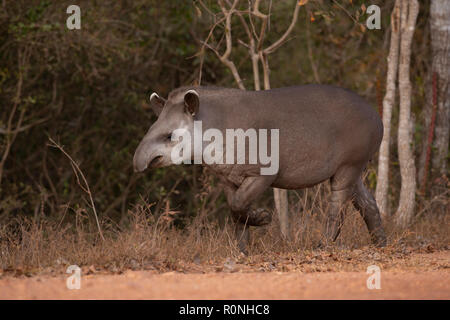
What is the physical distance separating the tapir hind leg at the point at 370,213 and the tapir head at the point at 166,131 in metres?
2.08

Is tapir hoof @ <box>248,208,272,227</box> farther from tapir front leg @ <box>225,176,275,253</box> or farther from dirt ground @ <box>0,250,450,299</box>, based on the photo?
dirt ground @ <box>0,250,450,299</box>

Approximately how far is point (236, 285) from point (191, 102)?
213 cm

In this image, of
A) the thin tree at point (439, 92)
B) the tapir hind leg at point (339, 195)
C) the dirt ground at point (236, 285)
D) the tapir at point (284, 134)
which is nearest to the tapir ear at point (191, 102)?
the tapir at point (284, 134)

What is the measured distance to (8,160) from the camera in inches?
503

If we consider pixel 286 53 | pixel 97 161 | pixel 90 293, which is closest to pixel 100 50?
pixel 97 161

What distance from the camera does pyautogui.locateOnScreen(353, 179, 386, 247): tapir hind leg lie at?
310 inches

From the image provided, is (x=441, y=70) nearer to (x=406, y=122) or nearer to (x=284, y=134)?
(x=406, y=122)

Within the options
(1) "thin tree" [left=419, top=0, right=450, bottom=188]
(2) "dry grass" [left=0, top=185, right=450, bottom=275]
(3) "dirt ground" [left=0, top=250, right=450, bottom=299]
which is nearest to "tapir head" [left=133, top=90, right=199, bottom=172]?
(2) "dry grass" [left=0, top=185, right=450, bottom=275]

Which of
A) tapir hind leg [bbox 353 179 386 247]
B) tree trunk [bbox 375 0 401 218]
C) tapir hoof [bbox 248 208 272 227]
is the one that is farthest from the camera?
tree trunk [bbox 375 0 401 218]

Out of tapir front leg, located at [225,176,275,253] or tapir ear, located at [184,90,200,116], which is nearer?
tapir ear, located at [184,90,200,116]

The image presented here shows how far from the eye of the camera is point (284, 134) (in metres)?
7.08

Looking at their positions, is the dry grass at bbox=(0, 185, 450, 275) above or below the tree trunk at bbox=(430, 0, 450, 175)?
below

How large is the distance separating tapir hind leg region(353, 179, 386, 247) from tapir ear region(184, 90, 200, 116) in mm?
2068

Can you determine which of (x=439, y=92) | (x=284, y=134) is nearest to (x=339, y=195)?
(x=284, y=134)
